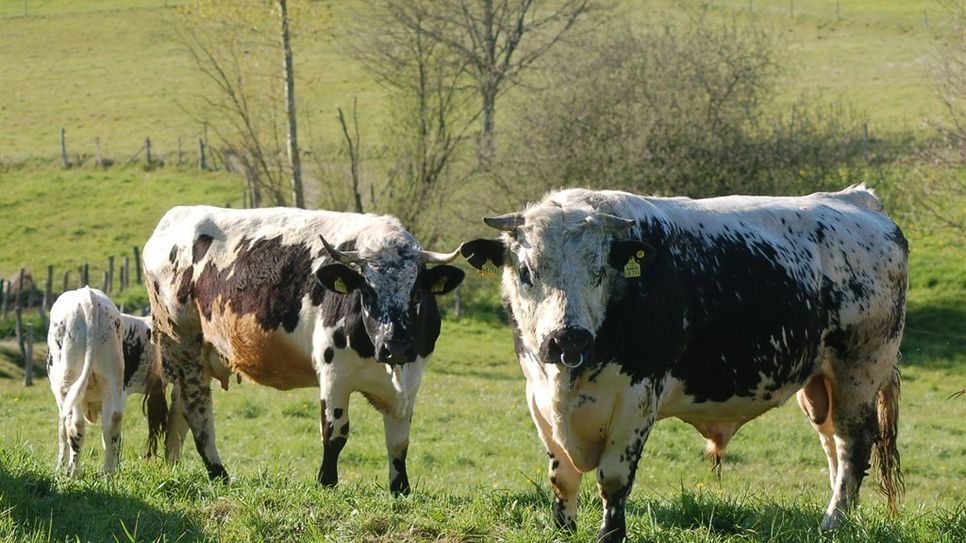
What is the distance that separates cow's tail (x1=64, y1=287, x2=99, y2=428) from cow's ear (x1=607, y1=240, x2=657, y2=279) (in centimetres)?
618

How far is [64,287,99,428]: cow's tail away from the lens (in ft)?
Result: 37.2

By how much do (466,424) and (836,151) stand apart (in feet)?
61.3

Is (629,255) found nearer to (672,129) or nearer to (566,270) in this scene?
(566,270)

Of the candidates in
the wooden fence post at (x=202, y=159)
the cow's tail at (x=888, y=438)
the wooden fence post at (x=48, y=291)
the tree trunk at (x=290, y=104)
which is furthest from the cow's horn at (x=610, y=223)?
the wooden fence post at (x=202, y=159)

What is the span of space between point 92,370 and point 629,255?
6.64 metres

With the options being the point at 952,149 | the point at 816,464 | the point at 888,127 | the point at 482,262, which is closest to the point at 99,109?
the point at 888,127

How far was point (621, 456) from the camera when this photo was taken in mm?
7316

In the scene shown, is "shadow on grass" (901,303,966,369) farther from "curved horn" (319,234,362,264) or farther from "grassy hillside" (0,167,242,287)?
"grassy hillside" (0,167,242,287)

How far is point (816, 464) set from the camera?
16.8 meters

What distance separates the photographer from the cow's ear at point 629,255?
7.22 metres

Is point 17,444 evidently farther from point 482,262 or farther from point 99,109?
point 99,109

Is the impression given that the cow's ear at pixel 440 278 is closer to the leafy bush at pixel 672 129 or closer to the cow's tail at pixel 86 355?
the cow's tail at pixel 86 355

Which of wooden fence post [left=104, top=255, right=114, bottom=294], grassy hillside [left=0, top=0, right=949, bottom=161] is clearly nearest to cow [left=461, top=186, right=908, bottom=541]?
wooden fence post [left=104, top=255, right=114, bottom=294]

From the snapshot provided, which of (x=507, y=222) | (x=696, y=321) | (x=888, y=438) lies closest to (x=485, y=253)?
(x=507, y=222)
